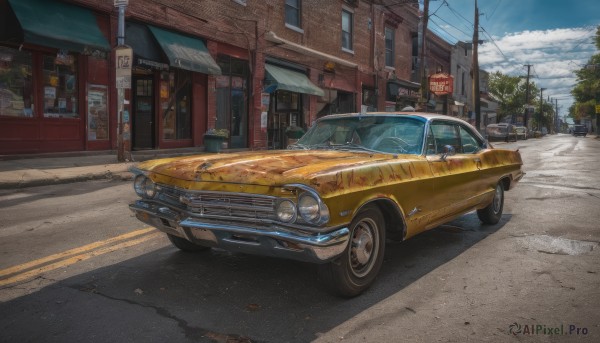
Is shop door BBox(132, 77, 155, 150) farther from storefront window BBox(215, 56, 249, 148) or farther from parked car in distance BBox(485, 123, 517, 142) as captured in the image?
parked car in distance BBox(485, 123, 517, 142)

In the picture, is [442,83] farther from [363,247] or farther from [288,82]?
[363,247]

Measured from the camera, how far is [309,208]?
311 cm

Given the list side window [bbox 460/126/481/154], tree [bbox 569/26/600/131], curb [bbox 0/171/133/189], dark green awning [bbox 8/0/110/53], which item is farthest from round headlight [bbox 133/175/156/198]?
tree [bbox 569/26/600/131]

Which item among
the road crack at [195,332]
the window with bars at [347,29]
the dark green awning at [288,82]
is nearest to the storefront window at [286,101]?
the dark green awning at [288,82]

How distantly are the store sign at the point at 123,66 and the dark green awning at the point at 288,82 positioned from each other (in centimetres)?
707

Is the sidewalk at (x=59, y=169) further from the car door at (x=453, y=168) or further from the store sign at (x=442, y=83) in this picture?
the store sign at (x=442, y=83)

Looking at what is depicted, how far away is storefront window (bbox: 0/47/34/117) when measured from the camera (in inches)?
423

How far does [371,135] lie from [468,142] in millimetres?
1633

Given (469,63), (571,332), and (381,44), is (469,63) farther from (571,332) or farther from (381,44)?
(571,332)

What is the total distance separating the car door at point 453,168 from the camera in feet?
15.0

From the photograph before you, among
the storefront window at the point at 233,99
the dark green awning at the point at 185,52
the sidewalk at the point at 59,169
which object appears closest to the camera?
the sidewalk at the point at 59,169

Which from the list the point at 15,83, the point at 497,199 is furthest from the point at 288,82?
the point at 497,199

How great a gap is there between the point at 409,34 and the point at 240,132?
16.9 m

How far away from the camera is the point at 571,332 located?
2.99 m
